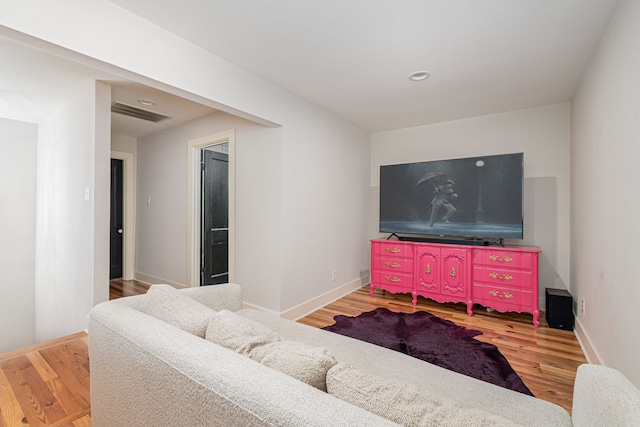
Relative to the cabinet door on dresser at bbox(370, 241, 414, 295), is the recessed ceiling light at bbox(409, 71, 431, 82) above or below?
above

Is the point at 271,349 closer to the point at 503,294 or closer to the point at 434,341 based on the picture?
the point at 434,341

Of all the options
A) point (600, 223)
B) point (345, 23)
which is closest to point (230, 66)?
point (345, 23)

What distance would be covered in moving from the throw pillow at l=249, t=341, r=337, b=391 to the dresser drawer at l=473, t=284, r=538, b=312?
303 cm

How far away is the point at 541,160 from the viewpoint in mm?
3545

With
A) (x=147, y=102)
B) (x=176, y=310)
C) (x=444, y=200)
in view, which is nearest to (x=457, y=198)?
(x=444, y=200)

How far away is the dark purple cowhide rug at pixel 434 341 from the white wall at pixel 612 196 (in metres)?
0.67

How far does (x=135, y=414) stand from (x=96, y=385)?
43 cm

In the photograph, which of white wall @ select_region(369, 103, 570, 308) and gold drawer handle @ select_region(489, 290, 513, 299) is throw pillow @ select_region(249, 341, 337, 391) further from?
white wall @ select_region(369, 103, 570, 308)

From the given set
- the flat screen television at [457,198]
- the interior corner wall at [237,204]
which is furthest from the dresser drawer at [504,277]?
the interior corner wall at [237,204]

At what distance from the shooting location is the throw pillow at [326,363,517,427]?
2.26 feet

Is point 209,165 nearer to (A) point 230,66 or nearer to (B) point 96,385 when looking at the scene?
(A) point 230,66

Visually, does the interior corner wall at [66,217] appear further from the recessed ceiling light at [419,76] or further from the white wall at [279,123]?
the recessed ceiling light at [419,76]

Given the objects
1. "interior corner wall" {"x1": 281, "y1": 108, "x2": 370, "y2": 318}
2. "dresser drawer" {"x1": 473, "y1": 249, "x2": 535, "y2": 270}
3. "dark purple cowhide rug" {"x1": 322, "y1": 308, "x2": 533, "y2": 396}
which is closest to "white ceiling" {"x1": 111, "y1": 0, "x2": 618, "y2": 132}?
"interior corner wall" {"x1": 281, "y1": 108, "x2": 370, "y2": 318}

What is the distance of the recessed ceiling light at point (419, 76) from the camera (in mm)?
2695
